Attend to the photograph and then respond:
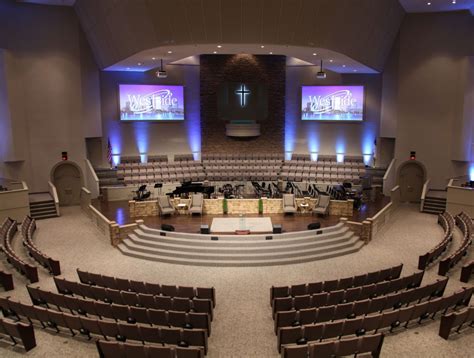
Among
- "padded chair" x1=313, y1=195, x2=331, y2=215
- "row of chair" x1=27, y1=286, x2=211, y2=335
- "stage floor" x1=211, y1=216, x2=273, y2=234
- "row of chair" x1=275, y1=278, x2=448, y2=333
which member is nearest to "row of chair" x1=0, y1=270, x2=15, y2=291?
"row of chair" x1=27, y1=286, x2=211, y2=335

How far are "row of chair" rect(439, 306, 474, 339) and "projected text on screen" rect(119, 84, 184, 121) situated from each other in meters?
19.1

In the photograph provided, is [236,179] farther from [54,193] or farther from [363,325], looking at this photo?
[363,325]

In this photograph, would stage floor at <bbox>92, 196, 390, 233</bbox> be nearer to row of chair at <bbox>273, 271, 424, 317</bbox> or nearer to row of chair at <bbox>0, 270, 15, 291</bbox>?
row of chair at <bbox>273, 271, 424, 317</bbox>

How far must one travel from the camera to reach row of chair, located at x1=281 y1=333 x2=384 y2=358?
26.5 feet

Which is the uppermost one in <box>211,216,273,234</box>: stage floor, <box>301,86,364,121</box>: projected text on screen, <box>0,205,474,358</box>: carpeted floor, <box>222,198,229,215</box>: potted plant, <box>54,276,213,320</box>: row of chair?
<box>301,86,364,121</box>: projected text on screen

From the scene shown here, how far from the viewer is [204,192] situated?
66.7ft

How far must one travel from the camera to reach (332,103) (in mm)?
25422

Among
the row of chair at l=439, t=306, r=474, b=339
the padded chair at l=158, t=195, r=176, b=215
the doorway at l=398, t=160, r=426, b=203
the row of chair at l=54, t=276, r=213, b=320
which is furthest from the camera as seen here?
the doorway at l=398, t=160, r=426, b=203

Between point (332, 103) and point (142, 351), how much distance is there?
20355 mm

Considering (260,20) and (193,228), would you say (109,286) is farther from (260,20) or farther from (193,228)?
(260,20)

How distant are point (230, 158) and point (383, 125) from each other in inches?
346

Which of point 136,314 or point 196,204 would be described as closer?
point 136,314

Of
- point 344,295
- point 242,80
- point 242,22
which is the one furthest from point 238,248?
point 242,80

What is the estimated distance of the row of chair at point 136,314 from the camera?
959 cm
